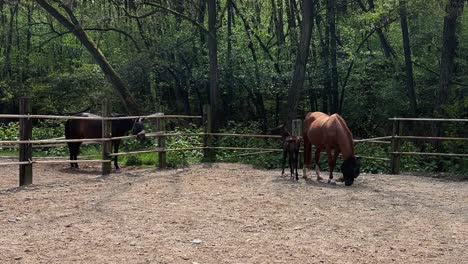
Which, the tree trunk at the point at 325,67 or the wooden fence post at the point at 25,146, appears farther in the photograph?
the tree trunk at the point at 325,67

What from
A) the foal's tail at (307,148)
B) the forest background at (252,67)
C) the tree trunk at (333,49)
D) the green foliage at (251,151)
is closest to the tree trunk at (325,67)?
the forest background at (252,67)

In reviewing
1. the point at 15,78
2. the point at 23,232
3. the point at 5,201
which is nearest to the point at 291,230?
the point at 23,232

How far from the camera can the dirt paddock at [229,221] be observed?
4430 millimetres

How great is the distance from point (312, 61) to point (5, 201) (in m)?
14.1

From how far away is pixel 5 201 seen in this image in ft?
22.1

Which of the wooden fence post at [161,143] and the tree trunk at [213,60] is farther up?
the tree trunk at [213,60]

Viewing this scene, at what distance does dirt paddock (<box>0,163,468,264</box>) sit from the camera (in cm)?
443

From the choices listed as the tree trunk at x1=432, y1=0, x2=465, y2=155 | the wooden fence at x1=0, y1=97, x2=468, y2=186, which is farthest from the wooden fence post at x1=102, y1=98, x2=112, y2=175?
the tree trunk at x1=432, y1=0, x2=465, y2=155

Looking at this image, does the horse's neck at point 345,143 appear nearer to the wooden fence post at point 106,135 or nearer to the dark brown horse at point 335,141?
the dark brown horse at point 335,141

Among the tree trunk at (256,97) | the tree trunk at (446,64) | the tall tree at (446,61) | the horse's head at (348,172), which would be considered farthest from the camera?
the tree trunk at (256,97)

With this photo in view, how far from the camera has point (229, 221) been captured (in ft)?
18.9

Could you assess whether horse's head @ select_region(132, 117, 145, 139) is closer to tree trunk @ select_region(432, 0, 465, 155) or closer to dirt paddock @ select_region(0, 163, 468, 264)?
dirt paddock @ select_region(0, 163, 468, 264)

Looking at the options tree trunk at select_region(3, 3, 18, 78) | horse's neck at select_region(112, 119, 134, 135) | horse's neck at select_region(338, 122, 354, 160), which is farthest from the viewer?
tree trunk at select_region(3, 3, 18, 78)

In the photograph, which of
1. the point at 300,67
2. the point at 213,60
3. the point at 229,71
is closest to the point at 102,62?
the point at 213,60
